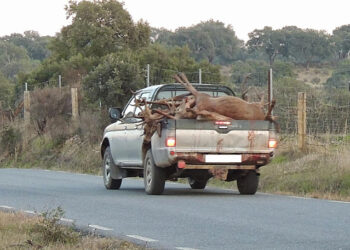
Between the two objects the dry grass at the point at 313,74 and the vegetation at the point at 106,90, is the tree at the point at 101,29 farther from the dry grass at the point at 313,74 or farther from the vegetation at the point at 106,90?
the dry grass at the point at 313,74

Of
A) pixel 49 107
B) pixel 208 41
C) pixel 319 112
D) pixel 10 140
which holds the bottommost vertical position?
pixel 10 140

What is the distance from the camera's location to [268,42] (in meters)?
92.5

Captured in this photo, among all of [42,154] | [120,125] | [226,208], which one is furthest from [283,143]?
[42,154]

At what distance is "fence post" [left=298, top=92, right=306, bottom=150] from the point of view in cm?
2269

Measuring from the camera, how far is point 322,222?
1230 cm

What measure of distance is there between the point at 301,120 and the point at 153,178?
265 inches

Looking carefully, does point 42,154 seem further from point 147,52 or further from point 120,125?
point 120,125

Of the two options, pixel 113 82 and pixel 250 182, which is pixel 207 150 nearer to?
pixel 250 182

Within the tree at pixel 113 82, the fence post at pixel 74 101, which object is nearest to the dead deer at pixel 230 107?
→ the tree at pixel 113 82

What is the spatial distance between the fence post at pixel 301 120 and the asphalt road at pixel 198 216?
3.78 meters

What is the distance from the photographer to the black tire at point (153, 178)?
1700 cm

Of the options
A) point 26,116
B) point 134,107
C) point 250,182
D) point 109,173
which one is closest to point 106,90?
point 26,116

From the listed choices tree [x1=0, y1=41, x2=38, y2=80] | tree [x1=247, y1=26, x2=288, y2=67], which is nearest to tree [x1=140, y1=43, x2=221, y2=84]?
tree [x1=247, y1=26, x2=288, y2=67]

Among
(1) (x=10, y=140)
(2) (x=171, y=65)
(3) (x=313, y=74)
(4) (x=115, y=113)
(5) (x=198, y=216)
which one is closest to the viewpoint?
(5) (x=198, y=216)
